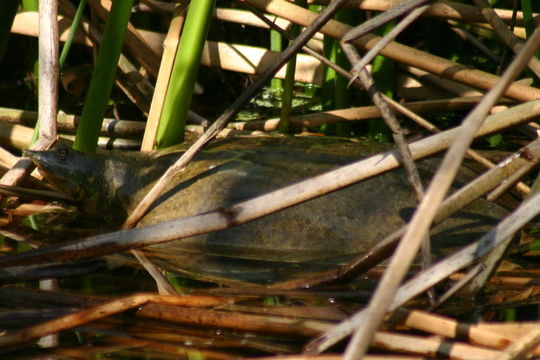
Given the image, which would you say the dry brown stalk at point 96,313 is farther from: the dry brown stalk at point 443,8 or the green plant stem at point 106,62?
the dry brown stalk at point 443,8

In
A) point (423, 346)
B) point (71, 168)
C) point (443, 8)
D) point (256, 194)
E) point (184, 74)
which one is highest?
point (443, 8)

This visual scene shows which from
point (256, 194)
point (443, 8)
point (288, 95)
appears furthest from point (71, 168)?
point (443, 8)

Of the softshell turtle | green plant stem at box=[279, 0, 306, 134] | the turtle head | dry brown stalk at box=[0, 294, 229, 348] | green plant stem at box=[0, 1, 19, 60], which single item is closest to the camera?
dry brown stalk at box=[0, 294, 229, 348]

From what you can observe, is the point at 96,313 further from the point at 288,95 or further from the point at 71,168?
the point at 288,95

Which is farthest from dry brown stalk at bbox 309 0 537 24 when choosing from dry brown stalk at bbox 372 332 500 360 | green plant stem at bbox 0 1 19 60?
dry brown stalk at bbox 372 332 500 360

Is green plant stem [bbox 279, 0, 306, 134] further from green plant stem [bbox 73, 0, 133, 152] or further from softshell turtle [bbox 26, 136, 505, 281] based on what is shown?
green plant stem [bbox 73, 0, 133, 152]

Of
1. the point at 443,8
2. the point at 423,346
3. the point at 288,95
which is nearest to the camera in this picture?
the point at 423,346

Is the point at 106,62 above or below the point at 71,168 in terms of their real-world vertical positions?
above
